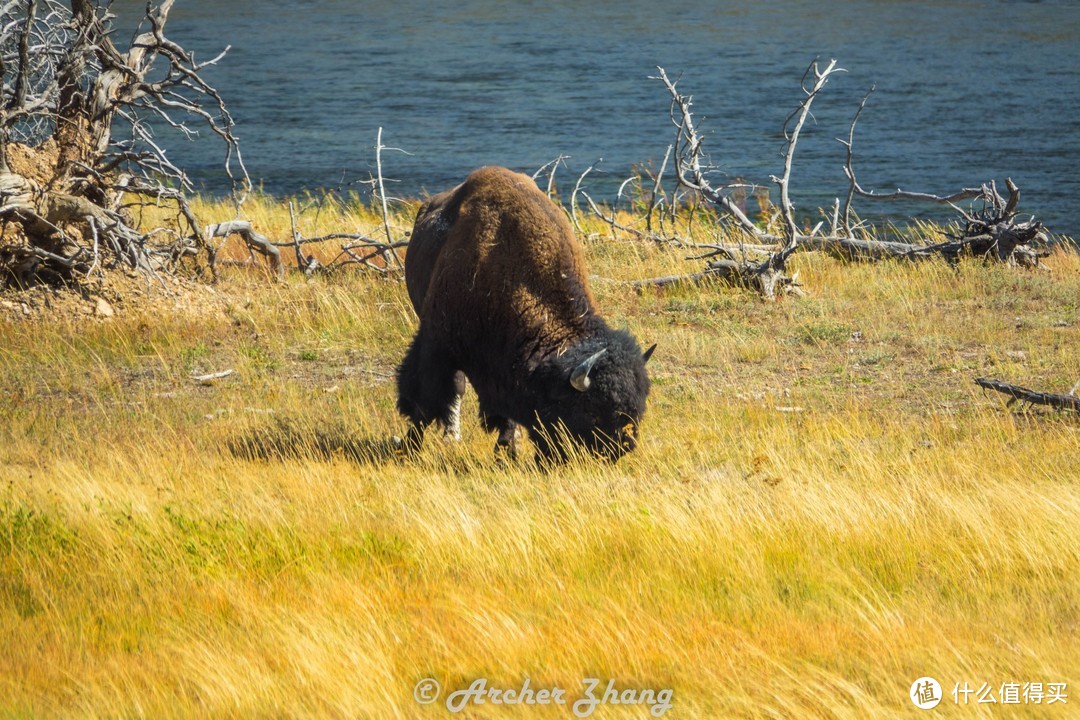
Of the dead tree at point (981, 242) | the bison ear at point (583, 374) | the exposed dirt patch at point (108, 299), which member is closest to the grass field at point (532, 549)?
the bison ear at point (583, 374)

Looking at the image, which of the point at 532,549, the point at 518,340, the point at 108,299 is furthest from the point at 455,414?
the point at 108,299

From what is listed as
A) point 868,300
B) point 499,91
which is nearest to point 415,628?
point 868,300

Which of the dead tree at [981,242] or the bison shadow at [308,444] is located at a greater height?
the dead tree at [981,242]

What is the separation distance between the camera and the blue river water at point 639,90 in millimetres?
24484

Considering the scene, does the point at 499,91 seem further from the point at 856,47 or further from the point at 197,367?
the point at 197,367

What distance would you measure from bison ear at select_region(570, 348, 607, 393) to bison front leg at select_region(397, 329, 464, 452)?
1278 millimetres

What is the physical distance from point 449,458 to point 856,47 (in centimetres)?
3829

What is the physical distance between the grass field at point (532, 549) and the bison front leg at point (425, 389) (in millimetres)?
191

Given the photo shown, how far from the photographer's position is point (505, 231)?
23.9 ft

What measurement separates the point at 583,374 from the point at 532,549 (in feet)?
4.07

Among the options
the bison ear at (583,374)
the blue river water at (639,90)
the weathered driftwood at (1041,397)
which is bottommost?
the blue river water at (639,90)

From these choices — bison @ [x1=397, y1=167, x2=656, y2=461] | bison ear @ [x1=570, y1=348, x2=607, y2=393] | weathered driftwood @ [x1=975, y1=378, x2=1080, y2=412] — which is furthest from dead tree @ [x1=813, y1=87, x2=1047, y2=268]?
bison ear @ [x1=570, y1=348, x2=607, y2=393]

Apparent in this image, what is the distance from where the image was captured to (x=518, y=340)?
694cm

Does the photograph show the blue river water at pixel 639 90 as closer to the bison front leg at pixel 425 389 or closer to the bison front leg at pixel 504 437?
the bison front leg at pixel 504 437
